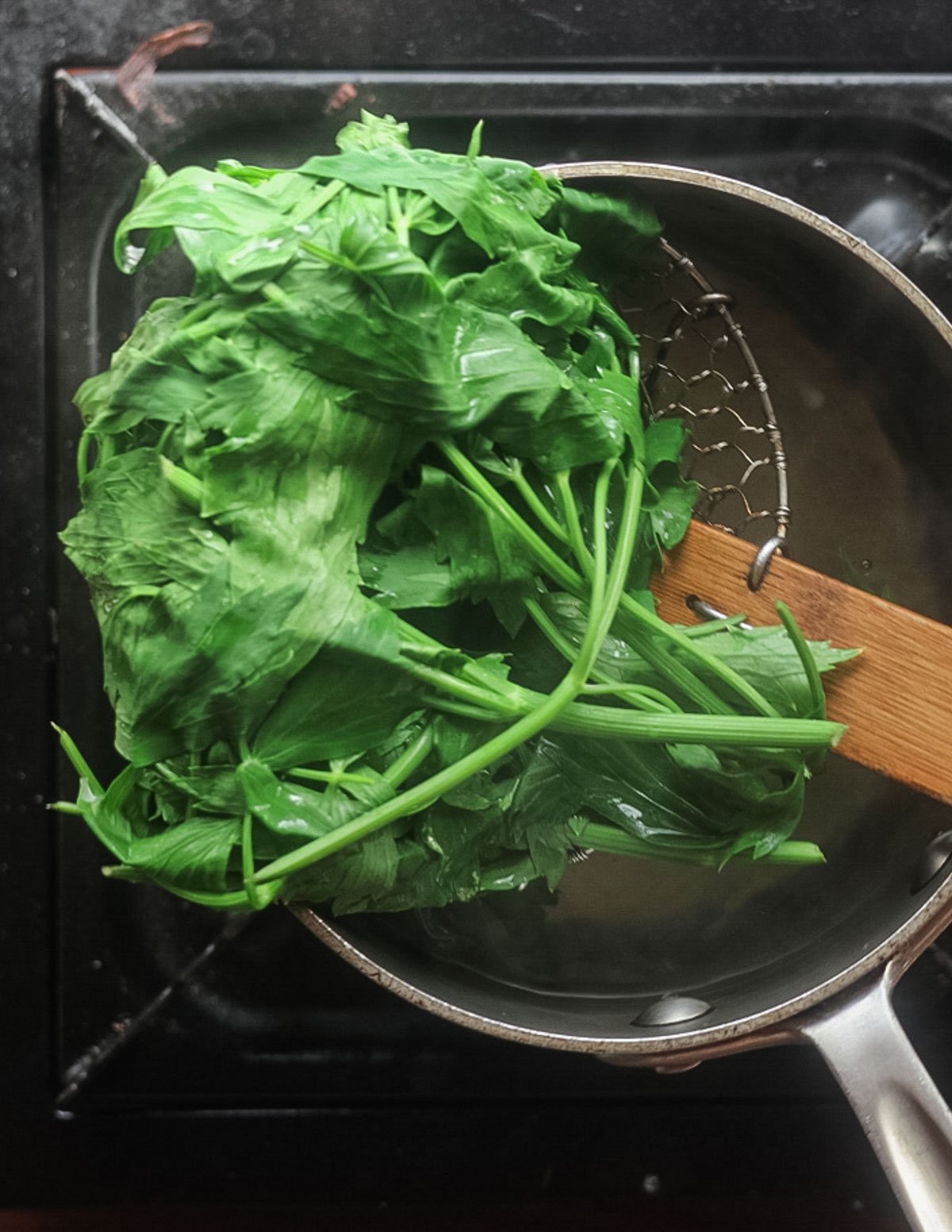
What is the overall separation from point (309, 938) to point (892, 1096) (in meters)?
0.38

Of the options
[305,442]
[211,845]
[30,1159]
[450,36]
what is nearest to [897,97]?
[450,36]

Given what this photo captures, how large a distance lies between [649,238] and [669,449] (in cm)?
13

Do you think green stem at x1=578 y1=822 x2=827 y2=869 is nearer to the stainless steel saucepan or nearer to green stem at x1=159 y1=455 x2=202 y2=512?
the stainless steel saucepan

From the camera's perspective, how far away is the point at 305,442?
0.47m

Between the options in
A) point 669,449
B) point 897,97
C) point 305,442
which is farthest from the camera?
point 897,97

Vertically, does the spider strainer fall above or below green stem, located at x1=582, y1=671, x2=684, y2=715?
above

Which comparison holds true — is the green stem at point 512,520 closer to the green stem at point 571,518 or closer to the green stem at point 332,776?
the green stem at point 571,518

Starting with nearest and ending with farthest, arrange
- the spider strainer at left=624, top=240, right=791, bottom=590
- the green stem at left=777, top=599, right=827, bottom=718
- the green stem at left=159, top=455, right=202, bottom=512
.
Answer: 1. the green stem at left=159, top=455, right=202, bottom=512
2. the green stem at left=777, top=599, right=827, bottom=718
3. the spider strainer at left=624, top=240, right=791, bottom=590

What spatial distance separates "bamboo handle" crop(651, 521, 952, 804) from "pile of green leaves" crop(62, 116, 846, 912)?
29mm

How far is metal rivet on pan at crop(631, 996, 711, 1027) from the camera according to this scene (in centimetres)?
62

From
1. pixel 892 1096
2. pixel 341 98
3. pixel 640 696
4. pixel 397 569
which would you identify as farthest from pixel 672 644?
pixel 341 98

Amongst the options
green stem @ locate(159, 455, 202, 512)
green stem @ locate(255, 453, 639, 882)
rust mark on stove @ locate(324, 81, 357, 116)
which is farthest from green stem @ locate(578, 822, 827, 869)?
rust mark on stove @ locate(324, 81, 357, 116)

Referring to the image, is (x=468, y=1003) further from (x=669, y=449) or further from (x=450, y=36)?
(x=450, y=36)

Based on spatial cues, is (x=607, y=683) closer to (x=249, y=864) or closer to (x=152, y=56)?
(x=249, y=864)
